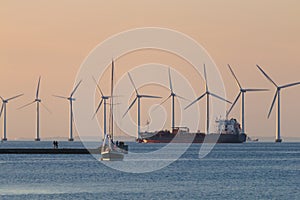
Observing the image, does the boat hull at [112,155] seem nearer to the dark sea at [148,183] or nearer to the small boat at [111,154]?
the small boat at [111,154]

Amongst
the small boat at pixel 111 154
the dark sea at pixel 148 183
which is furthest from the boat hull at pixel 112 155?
the dark sea at pixel 148 183

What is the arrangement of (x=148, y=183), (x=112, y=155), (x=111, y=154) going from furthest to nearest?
(x=112, y=155)
(x=111, y=154)
(x=148, y=183)

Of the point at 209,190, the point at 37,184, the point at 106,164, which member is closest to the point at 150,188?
the point at 209,190

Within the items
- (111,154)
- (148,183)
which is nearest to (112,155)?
(111,154)

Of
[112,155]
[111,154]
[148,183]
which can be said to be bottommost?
[148,183]

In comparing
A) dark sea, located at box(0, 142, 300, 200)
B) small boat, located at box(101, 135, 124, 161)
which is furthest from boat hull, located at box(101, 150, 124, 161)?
dark sea, located at box(0, 142, 300, 200)

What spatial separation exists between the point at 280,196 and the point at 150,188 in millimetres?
17055

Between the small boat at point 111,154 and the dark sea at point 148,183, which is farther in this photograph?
the small boat at point 111,154

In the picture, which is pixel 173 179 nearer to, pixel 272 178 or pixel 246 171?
pixel 272 178

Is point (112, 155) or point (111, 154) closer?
point (111, 154)

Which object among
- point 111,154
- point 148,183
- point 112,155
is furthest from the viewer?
point 112,155

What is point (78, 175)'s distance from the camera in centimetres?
14488

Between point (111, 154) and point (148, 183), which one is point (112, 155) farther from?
point (148, 183)

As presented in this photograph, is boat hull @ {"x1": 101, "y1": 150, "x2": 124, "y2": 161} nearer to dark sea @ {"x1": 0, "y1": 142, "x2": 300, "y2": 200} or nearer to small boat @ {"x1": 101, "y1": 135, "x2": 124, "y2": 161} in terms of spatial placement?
small boat @ {"x1": 101, "y1": 135, "x2": 124, "y2": 161}
